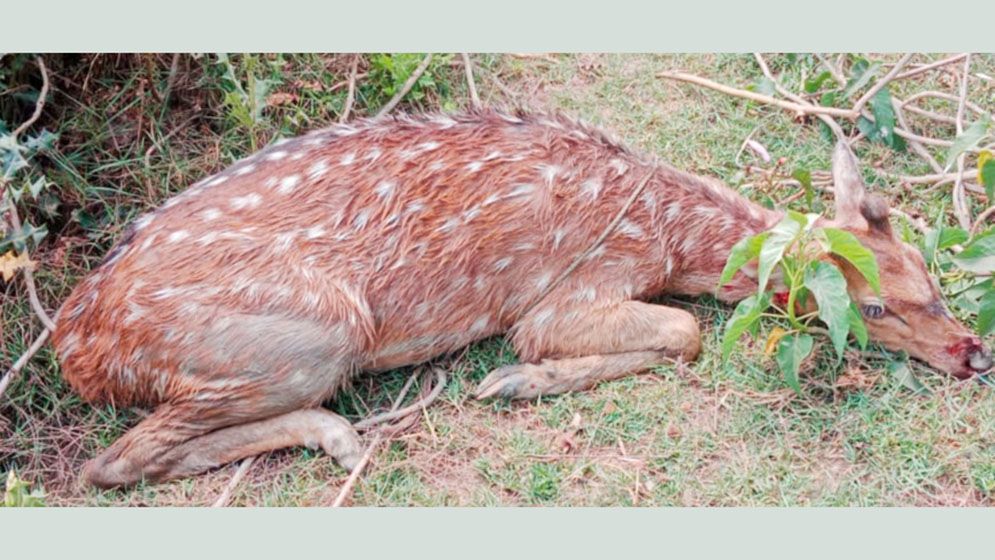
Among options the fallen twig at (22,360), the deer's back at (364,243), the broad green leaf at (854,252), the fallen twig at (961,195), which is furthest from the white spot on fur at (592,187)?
the fallen twig at (22,360)

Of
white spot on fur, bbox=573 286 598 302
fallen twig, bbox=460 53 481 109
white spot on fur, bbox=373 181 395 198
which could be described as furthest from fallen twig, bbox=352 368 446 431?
fallen twig, bbox=460 53 481 109

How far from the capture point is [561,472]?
17.7 feet

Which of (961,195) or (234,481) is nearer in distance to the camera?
(234,481)

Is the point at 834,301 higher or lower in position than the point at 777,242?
lower

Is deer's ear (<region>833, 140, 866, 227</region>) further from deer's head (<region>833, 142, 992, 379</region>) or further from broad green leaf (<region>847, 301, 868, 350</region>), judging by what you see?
broad green leaf (<region>847, 301, 868, 350</region>)

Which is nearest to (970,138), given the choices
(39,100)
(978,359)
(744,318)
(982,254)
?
(982,254)

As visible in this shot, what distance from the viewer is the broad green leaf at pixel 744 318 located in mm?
5371

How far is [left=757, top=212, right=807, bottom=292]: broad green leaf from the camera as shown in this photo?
5199 mm

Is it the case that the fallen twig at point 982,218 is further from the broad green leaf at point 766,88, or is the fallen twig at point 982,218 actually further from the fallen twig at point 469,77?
the fallen twig at point 469,77

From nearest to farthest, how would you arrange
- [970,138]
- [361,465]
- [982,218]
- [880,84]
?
[361,465] → [970,138] → [982,218] → [880,84]

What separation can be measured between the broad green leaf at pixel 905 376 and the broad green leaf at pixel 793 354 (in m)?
0.45

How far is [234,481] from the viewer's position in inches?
214

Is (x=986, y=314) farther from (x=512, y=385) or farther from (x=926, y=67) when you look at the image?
(x=512, y=385)

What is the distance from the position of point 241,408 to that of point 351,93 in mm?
1682
